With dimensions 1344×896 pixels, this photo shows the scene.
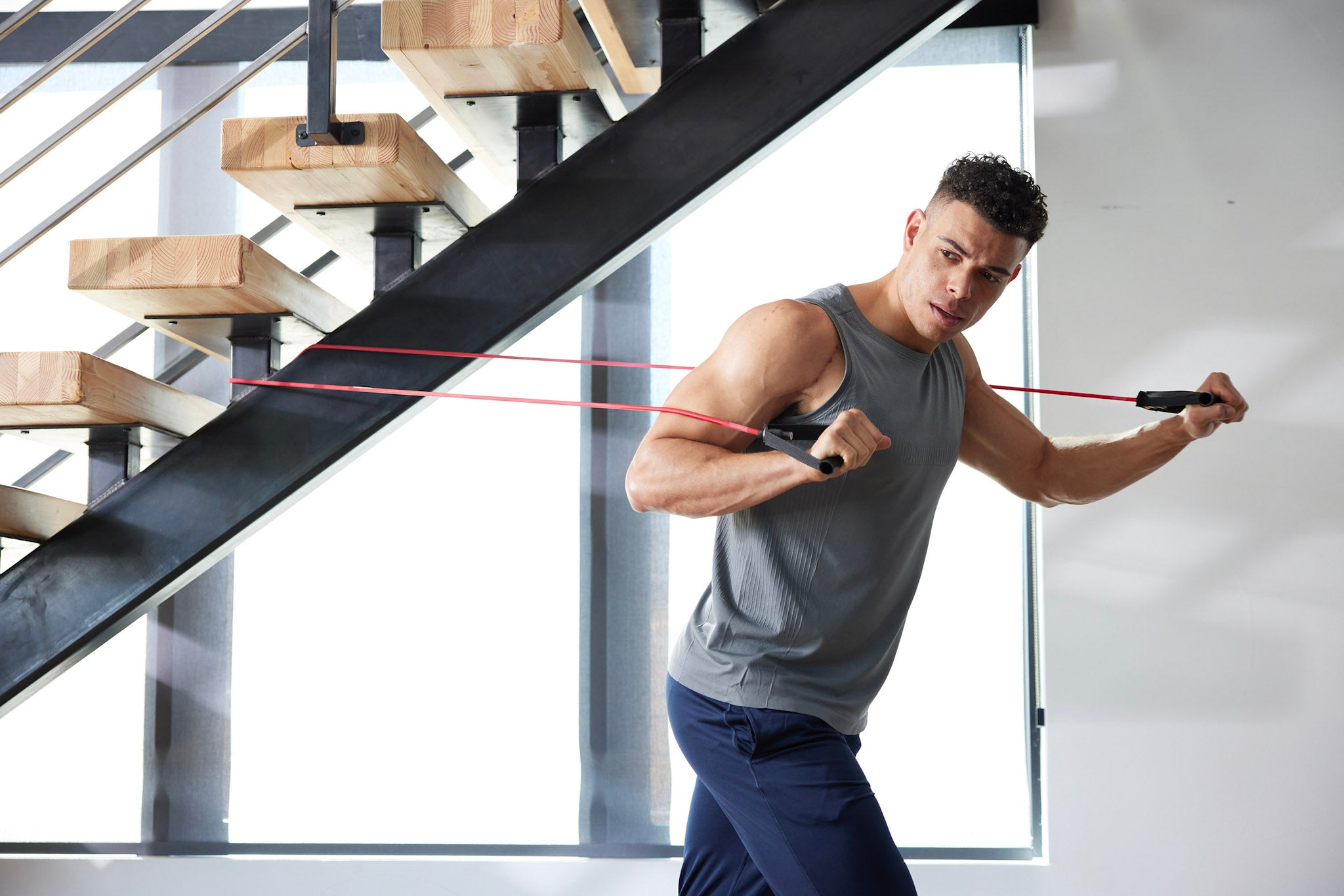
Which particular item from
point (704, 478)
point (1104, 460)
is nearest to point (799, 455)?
point (704, 478)

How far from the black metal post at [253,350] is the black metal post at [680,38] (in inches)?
30.1

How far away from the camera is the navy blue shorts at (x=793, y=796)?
1.24 metres

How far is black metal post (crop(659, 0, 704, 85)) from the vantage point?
5.25ft

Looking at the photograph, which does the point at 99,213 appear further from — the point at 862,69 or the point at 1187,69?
the point at 1187,69

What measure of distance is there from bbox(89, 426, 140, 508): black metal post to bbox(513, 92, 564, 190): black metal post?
2.57 ft

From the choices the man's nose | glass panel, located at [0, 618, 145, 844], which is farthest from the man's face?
glass panel, located at [0, 618, 145, 844]

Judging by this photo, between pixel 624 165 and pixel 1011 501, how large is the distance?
58.9 inches

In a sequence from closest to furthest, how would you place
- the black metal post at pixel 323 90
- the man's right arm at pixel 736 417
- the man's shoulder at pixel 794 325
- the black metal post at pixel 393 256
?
the man's right arm at pixel 736 417
the man's shoulder at pixel 794 325
the black metal post at pixel 323 90
the black metal post at pixel 393 256

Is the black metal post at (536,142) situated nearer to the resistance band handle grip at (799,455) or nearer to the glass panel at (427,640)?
the resistance band handle grip at (799,455)

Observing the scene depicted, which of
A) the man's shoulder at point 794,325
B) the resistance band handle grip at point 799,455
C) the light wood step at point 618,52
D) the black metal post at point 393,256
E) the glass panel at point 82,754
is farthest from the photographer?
the glass panel at point 82,754

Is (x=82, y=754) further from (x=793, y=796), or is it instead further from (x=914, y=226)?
(x=914, y=226)

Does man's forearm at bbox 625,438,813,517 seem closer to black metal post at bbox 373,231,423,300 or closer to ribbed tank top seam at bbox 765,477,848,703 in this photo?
ribbed tank top seam at bbox 765,477,848,703

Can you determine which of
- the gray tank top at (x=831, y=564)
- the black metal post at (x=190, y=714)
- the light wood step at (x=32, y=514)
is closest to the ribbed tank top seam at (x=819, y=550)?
the gray tank top at (x=831, y=564)

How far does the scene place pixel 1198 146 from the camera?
2500 millimetres
